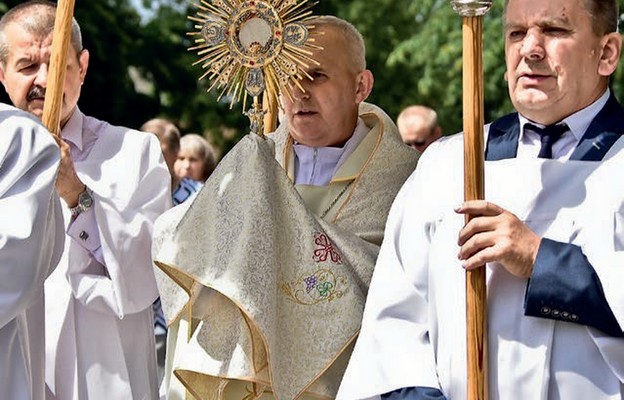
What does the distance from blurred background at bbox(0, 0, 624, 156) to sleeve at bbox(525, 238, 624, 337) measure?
28.4ft

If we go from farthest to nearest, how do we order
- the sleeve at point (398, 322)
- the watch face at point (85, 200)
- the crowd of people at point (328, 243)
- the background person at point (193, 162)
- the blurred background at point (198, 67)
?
the blurred background at point (198, 67), the background person at point (193, 162), the watch face at point (85, 200), the sleeve at point (398, 322), the crowd of people at point (328, 243)

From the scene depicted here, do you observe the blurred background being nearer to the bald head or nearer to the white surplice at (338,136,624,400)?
the bald head

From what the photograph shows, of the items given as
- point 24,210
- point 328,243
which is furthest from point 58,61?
A: point 328,243

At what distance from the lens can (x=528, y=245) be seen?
427 centimetres

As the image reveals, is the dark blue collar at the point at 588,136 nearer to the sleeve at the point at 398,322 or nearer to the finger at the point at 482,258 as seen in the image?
the sleeve at the point at 398,322

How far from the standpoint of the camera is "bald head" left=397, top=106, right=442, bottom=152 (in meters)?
9.52

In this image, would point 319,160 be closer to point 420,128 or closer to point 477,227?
point 477,227

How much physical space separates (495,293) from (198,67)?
47.6 feet

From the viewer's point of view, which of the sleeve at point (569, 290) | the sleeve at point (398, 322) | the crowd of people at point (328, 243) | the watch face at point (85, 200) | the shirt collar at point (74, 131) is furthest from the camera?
the shirt collar at point (74, 131)

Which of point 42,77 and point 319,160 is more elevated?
point 42,77

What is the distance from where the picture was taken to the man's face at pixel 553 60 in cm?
452

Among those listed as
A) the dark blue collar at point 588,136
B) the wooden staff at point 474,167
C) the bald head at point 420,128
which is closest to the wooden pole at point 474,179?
the wooden staff at point 474,167

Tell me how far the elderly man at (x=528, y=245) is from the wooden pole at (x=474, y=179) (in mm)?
74

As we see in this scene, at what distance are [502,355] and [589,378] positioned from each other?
0.27 meters
